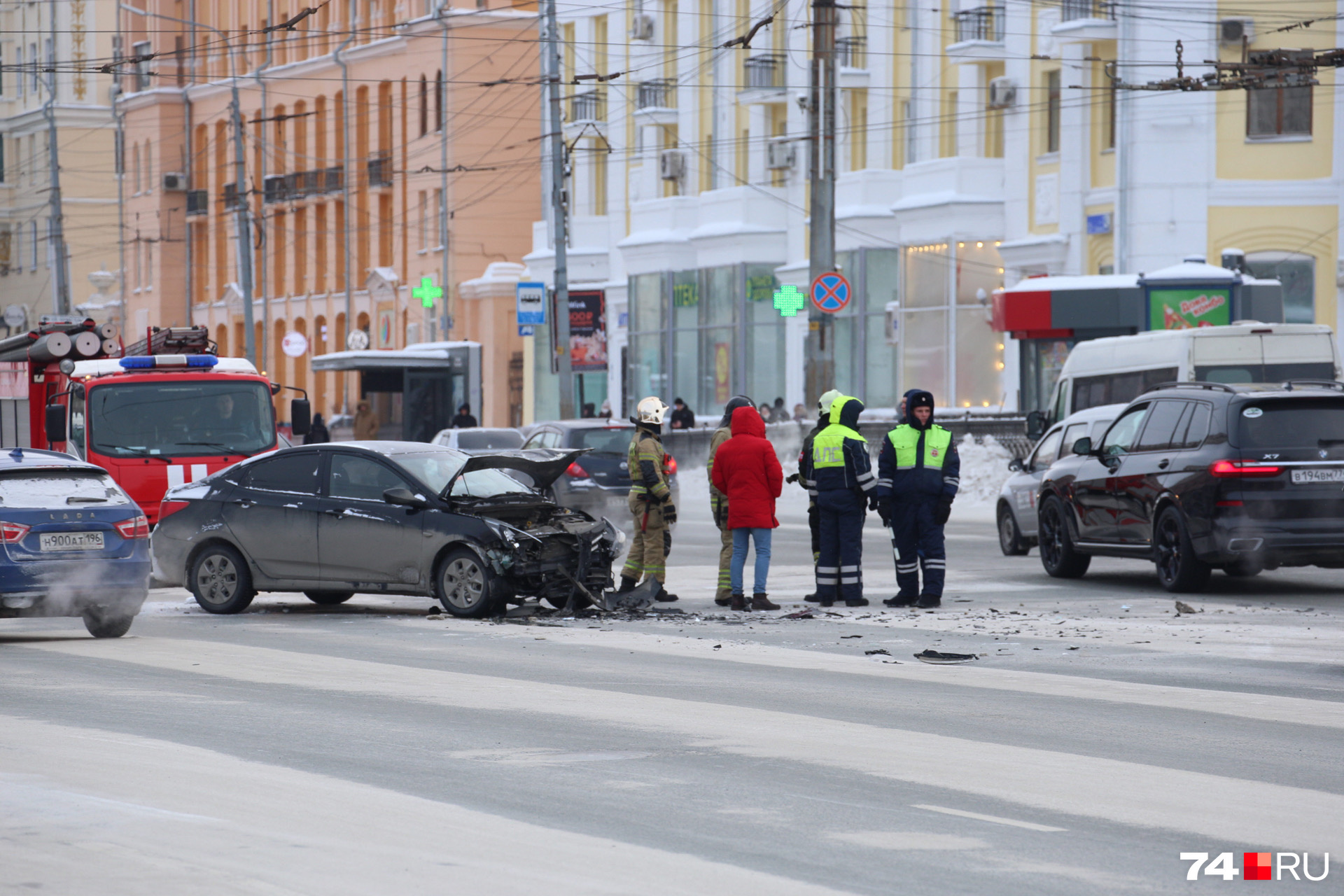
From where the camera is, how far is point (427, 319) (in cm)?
6650

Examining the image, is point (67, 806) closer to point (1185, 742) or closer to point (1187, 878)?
point (1187, 878)

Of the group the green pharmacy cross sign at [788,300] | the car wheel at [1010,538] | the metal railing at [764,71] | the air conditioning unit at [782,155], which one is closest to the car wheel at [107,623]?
the car wheel at [1010,538]

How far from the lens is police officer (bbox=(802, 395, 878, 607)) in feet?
54.3

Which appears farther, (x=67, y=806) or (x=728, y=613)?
(x=728, y=613)

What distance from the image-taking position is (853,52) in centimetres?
4641

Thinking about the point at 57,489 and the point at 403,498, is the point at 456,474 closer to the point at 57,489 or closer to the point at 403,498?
the point at 403,498

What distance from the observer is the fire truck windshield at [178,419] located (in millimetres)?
21484

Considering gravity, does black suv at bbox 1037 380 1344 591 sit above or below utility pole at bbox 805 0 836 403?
below

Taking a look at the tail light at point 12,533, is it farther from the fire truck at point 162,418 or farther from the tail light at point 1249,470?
the tail light at point 1249,470

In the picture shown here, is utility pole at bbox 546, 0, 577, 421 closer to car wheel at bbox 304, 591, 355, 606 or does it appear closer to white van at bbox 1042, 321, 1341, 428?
white van at bbox 1042, 321, 1341, 428

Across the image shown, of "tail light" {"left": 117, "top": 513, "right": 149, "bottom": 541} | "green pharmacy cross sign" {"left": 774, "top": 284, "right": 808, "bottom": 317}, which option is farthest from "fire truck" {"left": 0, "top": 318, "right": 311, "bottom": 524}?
"green pharmacy cross sign" {"left": 774, "top": 284, "right": 808, "bottom": 317}

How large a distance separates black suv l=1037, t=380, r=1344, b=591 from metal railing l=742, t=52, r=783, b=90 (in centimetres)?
3249

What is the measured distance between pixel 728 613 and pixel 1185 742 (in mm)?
7143

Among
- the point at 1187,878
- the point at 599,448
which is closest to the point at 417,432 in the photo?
the point at 599,448
